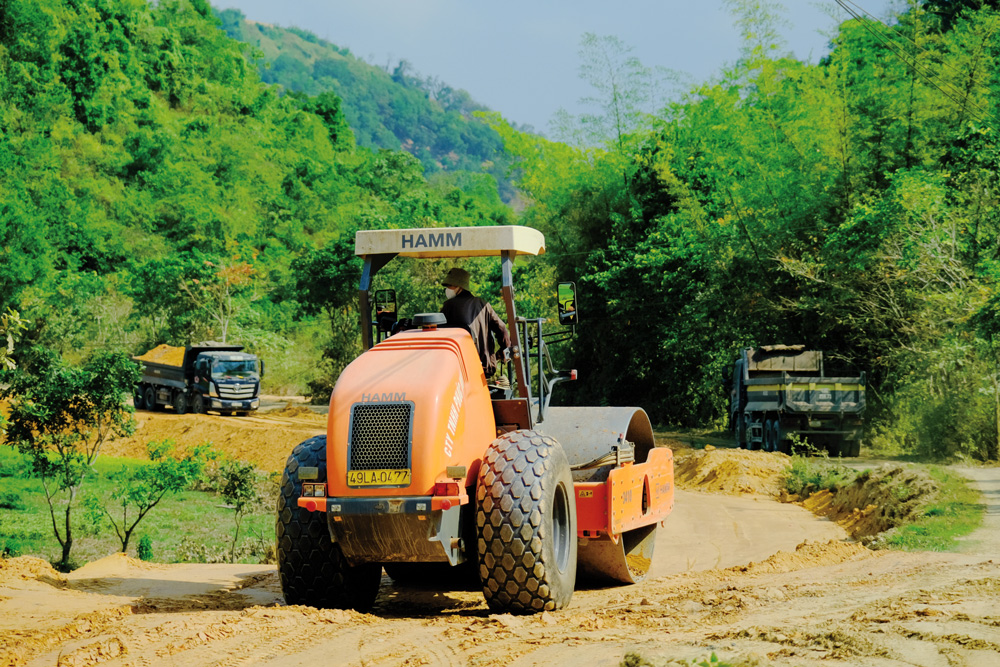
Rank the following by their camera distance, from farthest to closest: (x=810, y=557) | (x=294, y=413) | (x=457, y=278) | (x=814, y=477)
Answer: (x=294, y=413), (x=814, y=477), (x=810, y=557), (x=457, y=278)

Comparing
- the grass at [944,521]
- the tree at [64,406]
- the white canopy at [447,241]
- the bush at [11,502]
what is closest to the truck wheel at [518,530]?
the white canopy at [447,241]

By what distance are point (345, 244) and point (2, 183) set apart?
1348 centimetres

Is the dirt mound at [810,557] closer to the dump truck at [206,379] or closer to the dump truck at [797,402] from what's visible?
the dump truck at [797,402]

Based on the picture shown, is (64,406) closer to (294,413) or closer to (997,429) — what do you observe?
(997,429)

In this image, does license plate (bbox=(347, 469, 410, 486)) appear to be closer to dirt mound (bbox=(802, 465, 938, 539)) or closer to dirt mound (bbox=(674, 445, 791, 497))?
dirt mound (bbox=(802, 465, 938, 539))

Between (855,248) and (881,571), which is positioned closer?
(881,571)

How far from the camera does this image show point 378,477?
6.62 meters

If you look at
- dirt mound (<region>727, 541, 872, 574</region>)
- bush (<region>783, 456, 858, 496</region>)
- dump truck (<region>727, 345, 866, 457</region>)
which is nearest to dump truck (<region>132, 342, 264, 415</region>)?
dump truck (<region>727, 345, 866, 457</region>)

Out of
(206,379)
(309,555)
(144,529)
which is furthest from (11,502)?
(206,379)

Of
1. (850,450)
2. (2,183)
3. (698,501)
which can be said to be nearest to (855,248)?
(850,450)

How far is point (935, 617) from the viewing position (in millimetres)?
6195

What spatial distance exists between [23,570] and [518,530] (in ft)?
17.5

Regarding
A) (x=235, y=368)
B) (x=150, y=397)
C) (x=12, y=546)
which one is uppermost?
(x=235, y=368)

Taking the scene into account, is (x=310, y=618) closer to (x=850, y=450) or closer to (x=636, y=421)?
(x=636, y=421)
